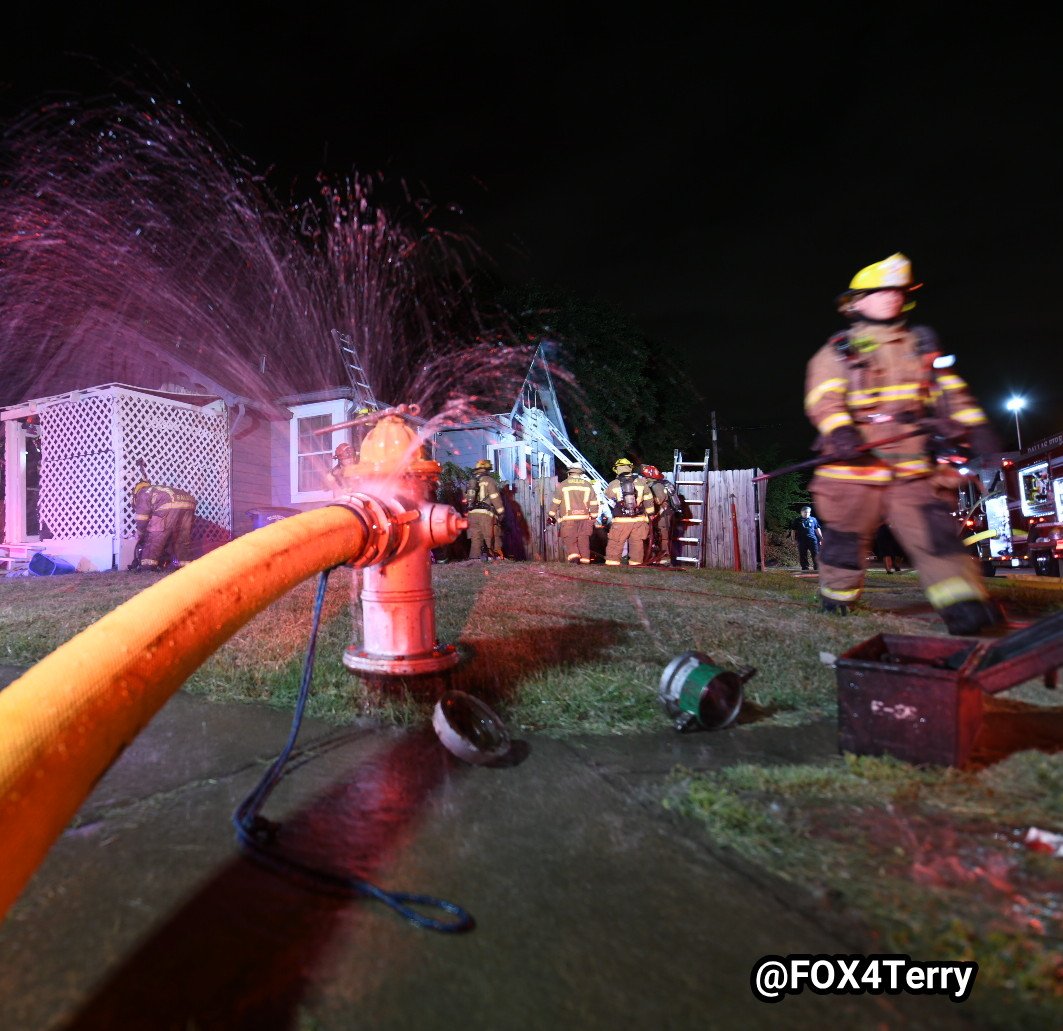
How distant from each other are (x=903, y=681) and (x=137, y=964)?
2448 mm

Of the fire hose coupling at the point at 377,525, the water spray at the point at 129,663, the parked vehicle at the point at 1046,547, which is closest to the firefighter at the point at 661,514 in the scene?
the parked vehicle at the point at 1046,547

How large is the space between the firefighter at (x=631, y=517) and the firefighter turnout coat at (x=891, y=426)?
30.0ft

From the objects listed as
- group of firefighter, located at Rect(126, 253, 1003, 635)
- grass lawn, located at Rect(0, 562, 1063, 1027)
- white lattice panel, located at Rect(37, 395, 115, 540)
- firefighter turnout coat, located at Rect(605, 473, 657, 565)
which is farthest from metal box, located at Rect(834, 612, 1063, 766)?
white lattice panel, located at Rect(37, 395, 115, 540)

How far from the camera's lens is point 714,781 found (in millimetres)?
2418

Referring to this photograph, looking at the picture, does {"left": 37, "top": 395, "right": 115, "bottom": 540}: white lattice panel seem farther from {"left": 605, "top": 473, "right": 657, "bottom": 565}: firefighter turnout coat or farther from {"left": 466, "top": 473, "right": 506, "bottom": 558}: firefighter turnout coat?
{"left": 605, "top": 473, "right": 657, "bottom": 565}: firefighter turnout coat

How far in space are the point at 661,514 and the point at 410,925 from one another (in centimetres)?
1362

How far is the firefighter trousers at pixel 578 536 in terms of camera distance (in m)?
14.2

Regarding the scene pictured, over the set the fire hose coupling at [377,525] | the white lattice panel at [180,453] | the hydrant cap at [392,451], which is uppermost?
the white lattice panel at [180,453]

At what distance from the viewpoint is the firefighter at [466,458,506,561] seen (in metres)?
14.0

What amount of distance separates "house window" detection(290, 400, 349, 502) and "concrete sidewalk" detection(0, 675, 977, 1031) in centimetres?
1565

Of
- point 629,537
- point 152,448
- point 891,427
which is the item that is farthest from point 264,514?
point 891,427

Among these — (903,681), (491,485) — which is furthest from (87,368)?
(903,681)

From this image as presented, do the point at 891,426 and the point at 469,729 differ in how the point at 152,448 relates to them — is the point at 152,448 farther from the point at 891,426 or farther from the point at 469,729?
the point at 891,426

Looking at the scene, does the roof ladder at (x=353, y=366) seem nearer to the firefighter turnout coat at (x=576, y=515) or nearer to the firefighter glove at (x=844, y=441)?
the firefighter turnout coat at (x=576, y=515)
